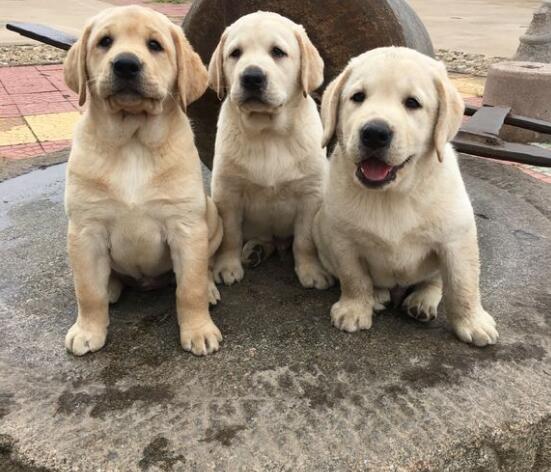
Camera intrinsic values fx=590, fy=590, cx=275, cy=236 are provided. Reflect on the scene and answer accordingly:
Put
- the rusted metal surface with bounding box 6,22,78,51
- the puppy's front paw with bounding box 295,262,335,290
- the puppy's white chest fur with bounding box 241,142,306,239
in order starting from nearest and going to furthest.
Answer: the puppy's white chest fur with bounding box 241,142,306,239 → the puppy's front paw with bounding box 295,262,335,290 → the rusted metal surface with bounding box 6,22,78,51

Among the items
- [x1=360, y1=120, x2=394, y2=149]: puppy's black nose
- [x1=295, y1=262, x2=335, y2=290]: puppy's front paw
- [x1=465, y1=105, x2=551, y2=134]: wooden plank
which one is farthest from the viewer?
[x1=465, y1=105, x2=551, y2=134]: wooden plank

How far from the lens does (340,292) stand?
3389 millimetres

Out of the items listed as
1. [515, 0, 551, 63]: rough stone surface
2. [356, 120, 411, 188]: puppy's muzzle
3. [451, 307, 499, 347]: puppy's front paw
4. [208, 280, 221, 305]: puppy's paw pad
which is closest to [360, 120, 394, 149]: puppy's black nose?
[356, 120, 411, 188]: puppy's muzzle

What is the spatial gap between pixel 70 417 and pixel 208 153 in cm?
287

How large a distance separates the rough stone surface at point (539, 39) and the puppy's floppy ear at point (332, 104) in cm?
737

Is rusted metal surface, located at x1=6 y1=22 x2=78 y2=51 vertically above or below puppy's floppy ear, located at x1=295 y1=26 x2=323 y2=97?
below

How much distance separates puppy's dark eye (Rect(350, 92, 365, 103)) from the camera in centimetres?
265

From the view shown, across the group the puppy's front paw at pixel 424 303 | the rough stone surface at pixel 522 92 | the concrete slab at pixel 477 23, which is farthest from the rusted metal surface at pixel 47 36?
the concrete slab at pixel 477 23

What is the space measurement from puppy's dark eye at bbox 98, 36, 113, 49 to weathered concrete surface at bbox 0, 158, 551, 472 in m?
1.35

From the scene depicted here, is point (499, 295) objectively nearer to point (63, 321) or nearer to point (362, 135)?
point (362, 135)

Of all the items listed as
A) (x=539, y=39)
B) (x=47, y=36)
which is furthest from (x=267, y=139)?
(x=539, y=39)

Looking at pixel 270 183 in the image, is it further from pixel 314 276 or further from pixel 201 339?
pixel 201 339

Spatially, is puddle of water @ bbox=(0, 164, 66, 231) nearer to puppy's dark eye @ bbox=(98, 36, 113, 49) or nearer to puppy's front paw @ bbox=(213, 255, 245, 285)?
puppy's front paw @ bbox=(213, 255, 245, 285)

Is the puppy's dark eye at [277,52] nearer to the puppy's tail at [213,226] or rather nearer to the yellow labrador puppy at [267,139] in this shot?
the yellow labrador puppy at [267,139]
